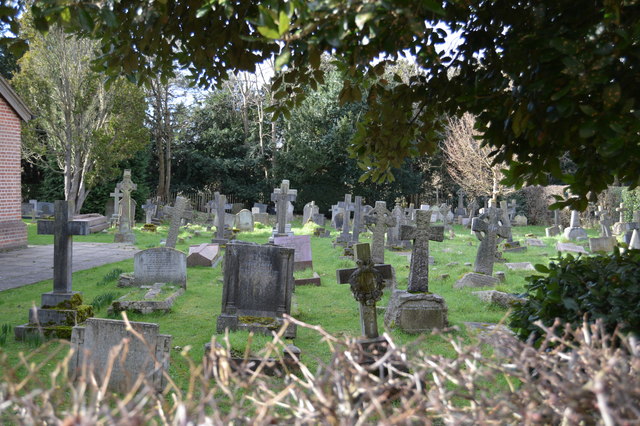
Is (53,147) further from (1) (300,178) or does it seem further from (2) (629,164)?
(2) (629,164)

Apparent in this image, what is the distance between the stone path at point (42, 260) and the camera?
12344 mm

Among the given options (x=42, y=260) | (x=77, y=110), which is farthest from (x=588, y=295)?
(x=77, y=110)

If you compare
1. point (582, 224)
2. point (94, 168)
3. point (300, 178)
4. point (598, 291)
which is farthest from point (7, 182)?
point (582, 224)

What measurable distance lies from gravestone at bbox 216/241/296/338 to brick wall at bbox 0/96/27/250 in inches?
447

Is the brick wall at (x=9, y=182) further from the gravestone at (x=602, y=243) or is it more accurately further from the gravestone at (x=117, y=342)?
the gravestone at (x=602, y=243)

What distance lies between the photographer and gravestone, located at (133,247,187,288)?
11.2 metres

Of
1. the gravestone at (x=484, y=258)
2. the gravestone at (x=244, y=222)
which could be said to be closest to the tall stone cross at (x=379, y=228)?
the gravestone at (x=484, y=258)

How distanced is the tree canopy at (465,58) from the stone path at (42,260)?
8.71 m

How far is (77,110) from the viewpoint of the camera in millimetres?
23438

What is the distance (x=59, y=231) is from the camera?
26.9ft

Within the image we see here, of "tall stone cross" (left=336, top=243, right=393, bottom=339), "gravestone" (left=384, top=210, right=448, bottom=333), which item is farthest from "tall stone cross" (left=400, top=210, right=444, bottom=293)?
"tall stone cross" (left=336, top=243, right=393, bottom=339)

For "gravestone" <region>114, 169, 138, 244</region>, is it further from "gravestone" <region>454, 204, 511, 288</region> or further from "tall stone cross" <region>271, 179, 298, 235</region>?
"gravestone" <region>454, 204, 511, 288</region>

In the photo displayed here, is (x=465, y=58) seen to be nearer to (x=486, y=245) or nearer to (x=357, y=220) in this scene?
(x=486, y=245)

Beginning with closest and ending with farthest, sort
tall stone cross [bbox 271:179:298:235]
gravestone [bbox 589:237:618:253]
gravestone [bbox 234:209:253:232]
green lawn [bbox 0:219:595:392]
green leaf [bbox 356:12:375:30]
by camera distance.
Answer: green leaf [bbox 356:12:375:30] → green lawn [bbox 0:219:595:392] → gravestone [bbox 589:237:618:253] → tall stone cross [bbox 271:179:298:235] → gravestone [bbox 234:209:253:232]
